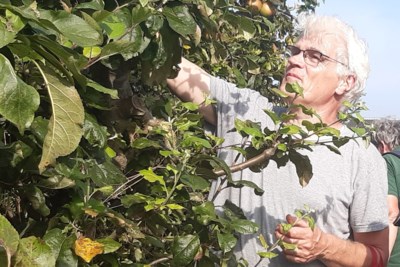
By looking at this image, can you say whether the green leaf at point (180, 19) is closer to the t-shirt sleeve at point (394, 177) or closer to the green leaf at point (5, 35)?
the green leaf at point (5, 35)

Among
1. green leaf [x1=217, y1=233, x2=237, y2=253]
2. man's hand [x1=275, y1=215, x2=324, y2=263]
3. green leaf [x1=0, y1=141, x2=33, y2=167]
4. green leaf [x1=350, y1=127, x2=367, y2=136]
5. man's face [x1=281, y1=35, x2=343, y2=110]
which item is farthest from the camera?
man's face [x1=281, y1=35, x2=343, y2=110]

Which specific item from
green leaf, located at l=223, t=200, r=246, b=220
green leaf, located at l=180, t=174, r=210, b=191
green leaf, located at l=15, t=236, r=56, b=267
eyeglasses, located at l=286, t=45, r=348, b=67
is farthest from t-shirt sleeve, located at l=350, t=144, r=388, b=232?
green leaf, located at l=15, t=236, r=56, b=267

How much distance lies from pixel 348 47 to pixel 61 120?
1552 millimetres

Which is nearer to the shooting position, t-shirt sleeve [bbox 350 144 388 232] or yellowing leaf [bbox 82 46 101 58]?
yellowing leaf [bbox 82 46 101 58]

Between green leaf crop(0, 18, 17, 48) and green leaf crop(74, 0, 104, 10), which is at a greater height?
green leaf crop(0, 18, 17, 48)

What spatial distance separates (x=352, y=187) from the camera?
7.11ft

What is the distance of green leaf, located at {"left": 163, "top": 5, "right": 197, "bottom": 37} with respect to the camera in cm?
133

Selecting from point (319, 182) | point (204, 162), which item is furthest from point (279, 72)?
point (204, 162)

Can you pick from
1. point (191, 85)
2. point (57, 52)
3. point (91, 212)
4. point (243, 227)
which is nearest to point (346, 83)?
point (191, 85)

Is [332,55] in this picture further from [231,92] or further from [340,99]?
[231,92]

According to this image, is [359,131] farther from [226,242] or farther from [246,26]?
[226,242]

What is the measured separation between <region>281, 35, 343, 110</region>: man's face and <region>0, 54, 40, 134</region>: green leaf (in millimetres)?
1397

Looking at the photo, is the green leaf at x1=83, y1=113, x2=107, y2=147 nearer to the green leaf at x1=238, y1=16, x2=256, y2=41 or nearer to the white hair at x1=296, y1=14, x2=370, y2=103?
the green leaf at x1=238, y1=16, x2=256, y2=41

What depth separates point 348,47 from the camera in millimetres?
2309
